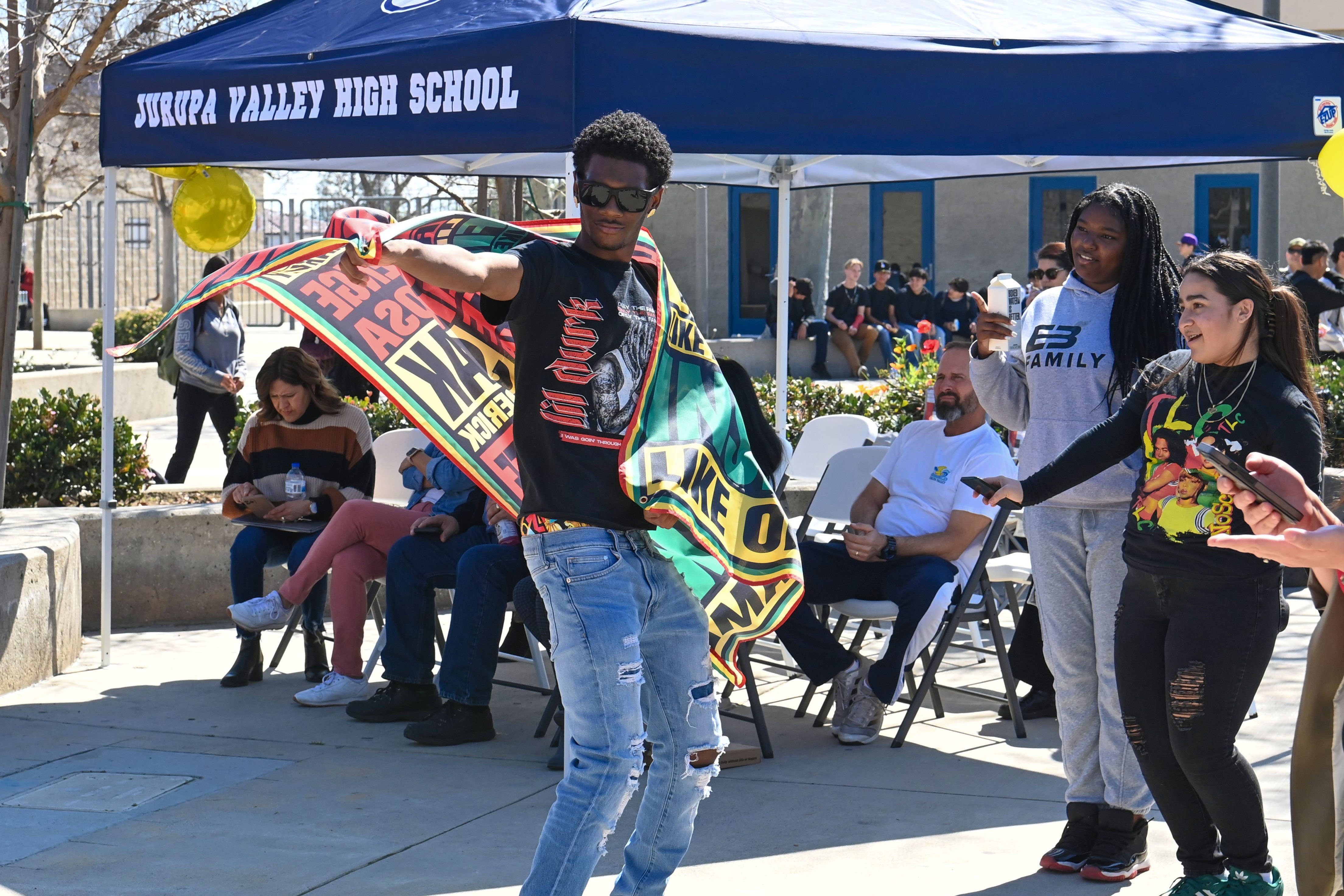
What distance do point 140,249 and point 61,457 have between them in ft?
69.6

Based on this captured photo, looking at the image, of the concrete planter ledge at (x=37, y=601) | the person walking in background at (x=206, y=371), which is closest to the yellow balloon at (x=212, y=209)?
the concrete planter ledge at (x=37, y=601)

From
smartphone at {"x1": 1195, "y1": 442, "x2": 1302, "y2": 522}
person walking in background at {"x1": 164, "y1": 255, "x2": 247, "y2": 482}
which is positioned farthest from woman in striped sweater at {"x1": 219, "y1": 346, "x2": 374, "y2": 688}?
smartphone at {"x1": 1195, "y1": 442, "x2": 1302, "y2": 522}

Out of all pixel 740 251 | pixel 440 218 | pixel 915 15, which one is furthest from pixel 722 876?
pixel 740 251

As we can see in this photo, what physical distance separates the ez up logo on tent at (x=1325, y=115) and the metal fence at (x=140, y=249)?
1775 centimetres

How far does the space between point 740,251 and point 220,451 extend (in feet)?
41.2

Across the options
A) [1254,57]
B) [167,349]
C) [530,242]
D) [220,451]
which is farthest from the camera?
Result: [220,451]

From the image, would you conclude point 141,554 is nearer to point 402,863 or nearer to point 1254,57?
point 402,863

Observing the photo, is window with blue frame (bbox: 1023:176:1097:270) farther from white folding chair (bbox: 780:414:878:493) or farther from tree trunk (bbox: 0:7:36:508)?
tree trunk (bbox: 0:7:36:508)

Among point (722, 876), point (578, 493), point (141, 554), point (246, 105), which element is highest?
point (246, 105)

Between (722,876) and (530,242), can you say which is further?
(722,876)

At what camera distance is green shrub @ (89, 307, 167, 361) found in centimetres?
1716

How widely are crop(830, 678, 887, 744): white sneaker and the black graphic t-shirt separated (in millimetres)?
2474

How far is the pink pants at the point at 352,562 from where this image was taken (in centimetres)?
595

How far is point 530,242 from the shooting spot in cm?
307
